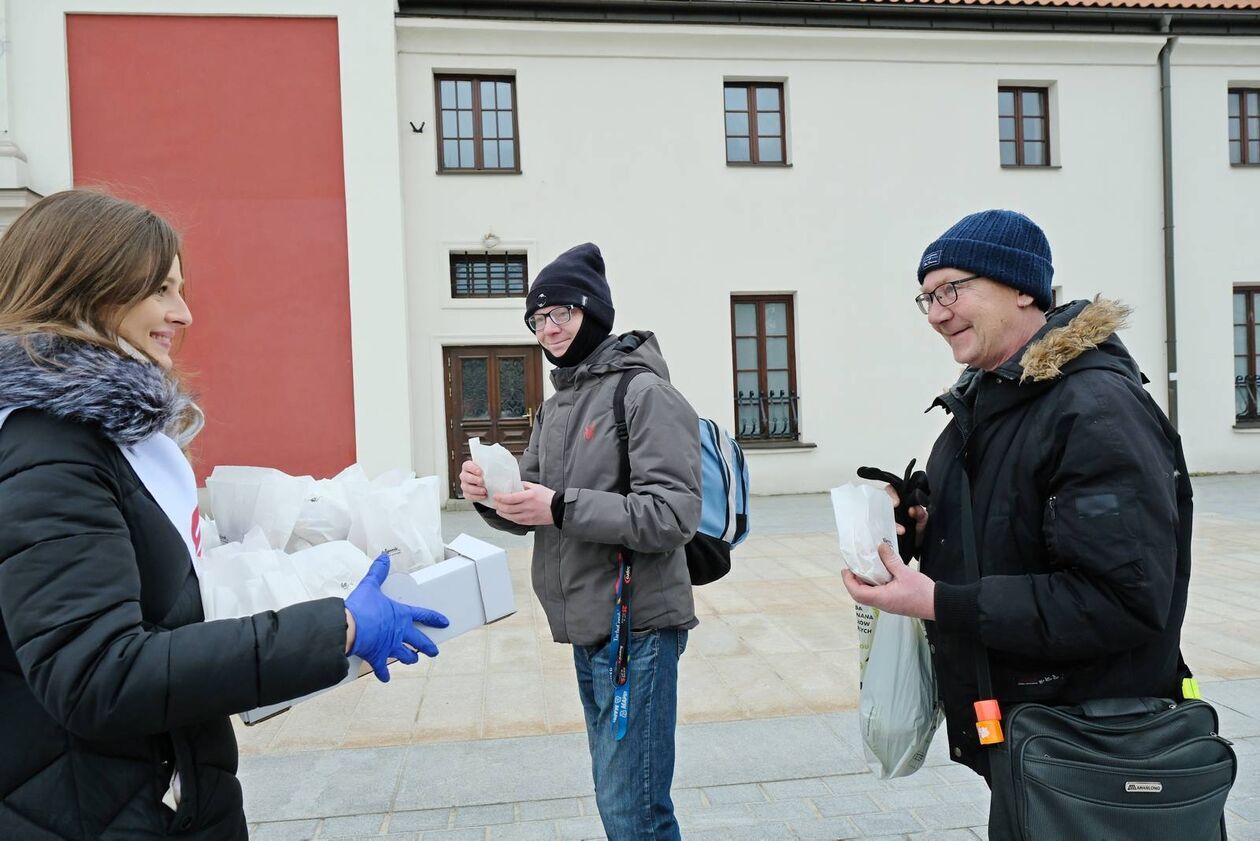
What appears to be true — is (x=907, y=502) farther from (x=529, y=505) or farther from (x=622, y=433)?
(x=529, y=505)

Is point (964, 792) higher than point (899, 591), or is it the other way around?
point (899, 591)

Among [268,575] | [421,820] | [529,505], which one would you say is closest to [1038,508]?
[529,505]

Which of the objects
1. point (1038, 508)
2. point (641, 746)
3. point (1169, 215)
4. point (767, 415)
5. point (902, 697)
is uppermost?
point (1169, 215)

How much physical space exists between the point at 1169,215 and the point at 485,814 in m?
14.1

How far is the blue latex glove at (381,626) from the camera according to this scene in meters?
1.30

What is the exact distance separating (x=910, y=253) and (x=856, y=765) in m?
10.5

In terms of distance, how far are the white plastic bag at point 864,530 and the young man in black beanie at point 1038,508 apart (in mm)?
28

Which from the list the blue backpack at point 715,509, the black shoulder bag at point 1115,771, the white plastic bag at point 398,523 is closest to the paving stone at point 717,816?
the blue backpack at point 715,509

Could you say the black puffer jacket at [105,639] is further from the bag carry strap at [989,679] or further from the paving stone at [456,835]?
the paving stone at [456,835]

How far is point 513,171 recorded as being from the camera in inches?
458

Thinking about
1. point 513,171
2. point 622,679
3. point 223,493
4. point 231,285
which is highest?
point 513,171

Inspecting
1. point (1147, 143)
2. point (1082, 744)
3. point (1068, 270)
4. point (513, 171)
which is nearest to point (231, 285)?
point (513, 171)

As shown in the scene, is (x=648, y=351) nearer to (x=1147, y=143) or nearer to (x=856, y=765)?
(x=856, y=765)

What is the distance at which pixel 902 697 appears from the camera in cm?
196
